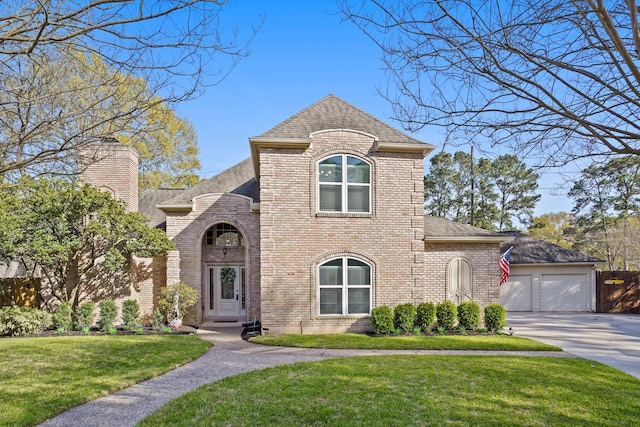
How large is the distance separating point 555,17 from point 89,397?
303 inches

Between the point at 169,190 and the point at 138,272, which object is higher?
the point at 169,190

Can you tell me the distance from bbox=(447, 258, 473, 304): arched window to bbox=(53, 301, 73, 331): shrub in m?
12.1

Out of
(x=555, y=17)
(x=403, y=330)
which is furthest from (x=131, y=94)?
(x=403, y=330)

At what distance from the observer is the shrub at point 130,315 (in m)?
12.1

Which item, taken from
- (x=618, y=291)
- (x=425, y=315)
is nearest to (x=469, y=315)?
(x=425, y=315)

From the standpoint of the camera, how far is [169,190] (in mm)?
17766

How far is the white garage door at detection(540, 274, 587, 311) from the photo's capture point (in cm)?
1895

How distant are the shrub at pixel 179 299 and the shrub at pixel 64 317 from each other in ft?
8.59

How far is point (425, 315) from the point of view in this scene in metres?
11.8

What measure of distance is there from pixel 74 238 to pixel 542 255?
794 inches

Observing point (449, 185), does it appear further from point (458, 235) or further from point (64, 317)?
point (64, 317)

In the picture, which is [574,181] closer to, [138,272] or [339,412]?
[339,412]

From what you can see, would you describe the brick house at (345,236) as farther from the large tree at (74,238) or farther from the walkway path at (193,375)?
the walkway path at (193,375)

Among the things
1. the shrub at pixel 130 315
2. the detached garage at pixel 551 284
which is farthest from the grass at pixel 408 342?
the detached garage at pixel 551 284
